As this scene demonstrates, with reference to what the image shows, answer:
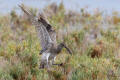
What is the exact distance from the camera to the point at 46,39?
6902 millimetres

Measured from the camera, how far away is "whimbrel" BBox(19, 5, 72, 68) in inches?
267

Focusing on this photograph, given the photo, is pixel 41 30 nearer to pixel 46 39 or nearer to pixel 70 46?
pixel 46 39

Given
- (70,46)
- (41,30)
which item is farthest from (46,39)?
(70,46)

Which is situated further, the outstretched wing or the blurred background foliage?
the outstretched wing

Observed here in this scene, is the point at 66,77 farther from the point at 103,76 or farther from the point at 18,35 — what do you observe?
the point at 18,35

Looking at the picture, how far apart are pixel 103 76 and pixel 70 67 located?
2.82 ft

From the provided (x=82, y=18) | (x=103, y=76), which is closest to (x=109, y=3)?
(x=82, y=18)

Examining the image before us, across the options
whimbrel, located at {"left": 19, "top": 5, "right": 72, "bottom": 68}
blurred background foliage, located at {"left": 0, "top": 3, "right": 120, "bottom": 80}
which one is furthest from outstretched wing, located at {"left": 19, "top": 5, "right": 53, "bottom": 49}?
blurred background foliage, located at {"left": 0, "top": 3, "right": 120, "bottom": 80}

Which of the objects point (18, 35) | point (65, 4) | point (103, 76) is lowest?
point (103, 76)

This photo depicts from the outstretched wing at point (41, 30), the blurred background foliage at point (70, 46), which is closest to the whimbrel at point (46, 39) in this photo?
the outstretched wing at point (41, 30)

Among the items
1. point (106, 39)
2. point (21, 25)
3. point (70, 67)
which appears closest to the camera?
point (70, 67)

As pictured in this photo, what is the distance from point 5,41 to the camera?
988cm

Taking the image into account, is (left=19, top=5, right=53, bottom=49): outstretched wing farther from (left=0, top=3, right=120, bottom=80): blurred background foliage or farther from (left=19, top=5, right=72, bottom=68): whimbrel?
(left=0, top=3, right=120, bottom=80): blurred background foliage

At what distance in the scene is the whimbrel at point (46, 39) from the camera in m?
6.78
